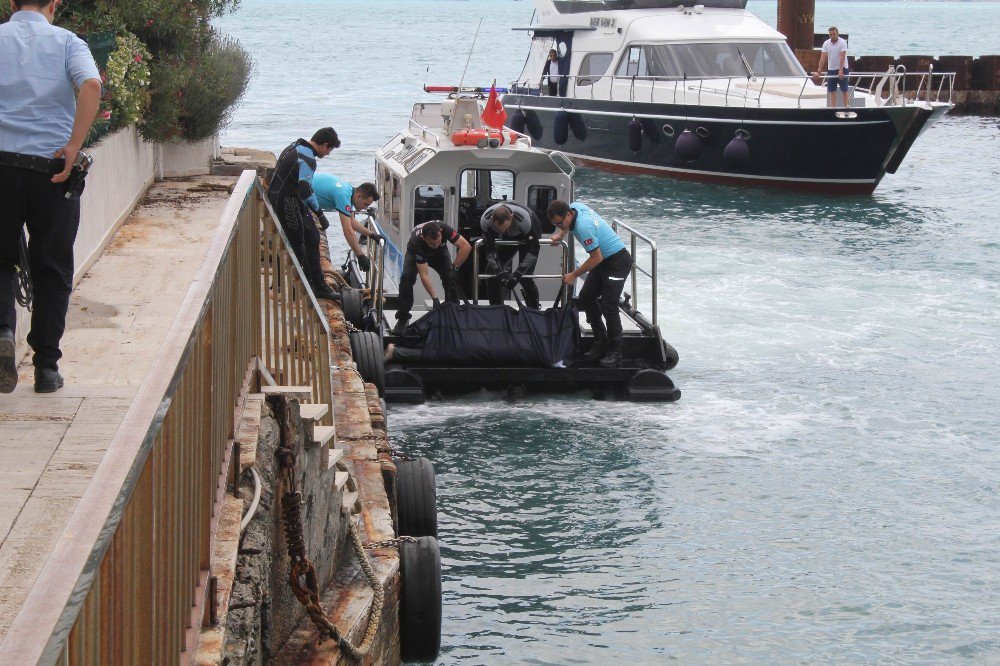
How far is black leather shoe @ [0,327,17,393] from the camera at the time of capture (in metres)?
5.91

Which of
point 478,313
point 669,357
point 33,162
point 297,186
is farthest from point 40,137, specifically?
point 669,357

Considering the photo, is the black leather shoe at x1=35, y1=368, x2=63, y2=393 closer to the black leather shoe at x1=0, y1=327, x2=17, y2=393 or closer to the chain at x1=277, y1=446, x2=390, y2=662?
the black leather shoe at x1=0, y1=327, x2=17, y2=393

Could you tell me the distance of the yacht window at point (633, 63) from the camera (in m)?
31.5

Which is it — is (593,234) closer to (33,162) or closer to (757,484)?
(757,484)

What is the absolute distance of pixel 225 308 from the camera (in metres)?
4.79

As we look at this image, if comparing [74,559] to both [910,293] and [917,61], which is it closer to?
[910,293]

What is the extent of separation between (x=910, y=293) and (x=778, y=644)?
1228 cm

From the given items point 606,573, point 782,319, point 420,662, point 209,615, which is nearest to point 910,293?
point 782,319

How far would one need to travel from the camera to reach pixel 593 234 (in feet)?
42.3

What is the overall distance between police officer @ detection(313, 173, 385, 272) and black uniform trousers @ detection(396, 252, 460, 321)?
0.48 m

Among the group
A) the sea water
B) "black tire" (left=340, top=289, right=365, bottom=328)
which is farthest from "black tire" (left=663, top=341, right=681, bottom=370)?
"black tire" (left=340, top=289, right=365, bottom=328)

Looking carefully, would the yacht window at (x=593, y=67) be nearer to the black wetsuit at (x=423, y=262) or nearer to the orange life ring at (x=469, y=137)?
the orange life ring at (x=469, y=137)

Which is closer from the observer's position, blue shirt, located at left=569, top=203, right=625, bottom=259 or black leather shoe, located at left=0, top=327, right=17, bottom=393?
black leather shoe, located at left=0, top=327, right=17, bottom=393

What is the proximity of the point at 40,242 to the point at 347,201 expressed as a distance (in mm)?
8039
